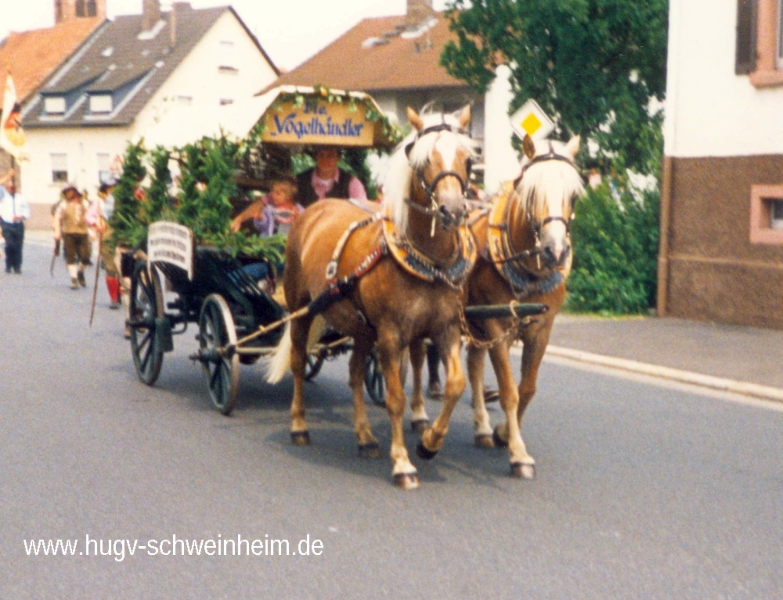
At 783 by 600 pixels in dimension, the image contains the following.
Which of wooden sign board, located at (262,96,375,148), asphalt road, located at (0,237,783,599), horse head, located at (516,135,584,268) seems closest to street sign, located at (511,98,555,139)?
wooden sign board, located at (262,96,375,148)

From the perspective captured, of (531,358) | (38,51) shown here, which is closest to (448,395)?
(531,358)

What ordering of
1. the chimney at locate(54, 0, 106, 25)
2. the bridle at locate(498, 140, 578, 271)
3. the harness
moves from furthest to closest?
1. the chimney at locate(54, 0, 106, 25)
2. the bridle at locate(498, 140, 578, 271)
3. the harness

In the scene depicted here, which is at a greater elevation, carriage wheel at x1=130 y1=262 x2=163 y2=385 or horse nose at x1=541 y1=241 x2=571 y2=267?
horse nose at x1=541 y1=241 x2=571 y2=267

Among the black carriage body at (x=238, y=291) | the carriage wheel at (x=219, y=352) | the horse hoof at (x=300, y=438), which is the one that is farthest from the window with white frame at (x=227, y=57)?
the horse hoof at (x=300, y=438)

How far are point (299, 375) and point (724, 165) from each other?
312 inches

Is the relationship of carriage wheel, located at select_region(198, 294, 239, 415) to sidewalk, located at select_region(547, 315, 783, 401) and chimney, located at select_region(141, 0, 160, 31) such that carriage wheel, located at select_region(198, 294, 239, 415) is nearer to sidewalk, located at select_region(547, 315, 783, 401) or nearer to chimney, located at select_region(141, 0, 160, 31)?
sidewalk, located at select_region(547, 315, 783, 401)

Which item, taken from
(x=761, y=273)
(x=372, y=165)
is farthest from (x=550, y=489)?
(x=761, y=273)

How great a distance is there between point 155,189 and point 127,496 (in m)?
3.98

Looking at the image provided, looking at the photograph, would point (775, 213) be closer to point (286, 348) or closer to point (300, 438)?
point (286, 348)

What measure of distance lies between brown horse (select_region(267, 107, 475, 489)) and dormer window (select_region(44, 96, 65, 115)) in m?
46.3

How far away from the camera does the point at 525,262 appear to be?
6383mm

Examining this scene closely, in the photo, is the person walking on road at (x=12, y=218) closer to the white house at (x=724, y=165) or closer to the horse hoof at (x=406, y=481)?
the white house at (x=724, y=165)

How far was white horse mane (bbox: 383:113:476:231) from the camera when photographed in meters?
5.63

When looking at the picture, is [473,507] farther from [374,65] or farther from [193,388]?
[374,65]
